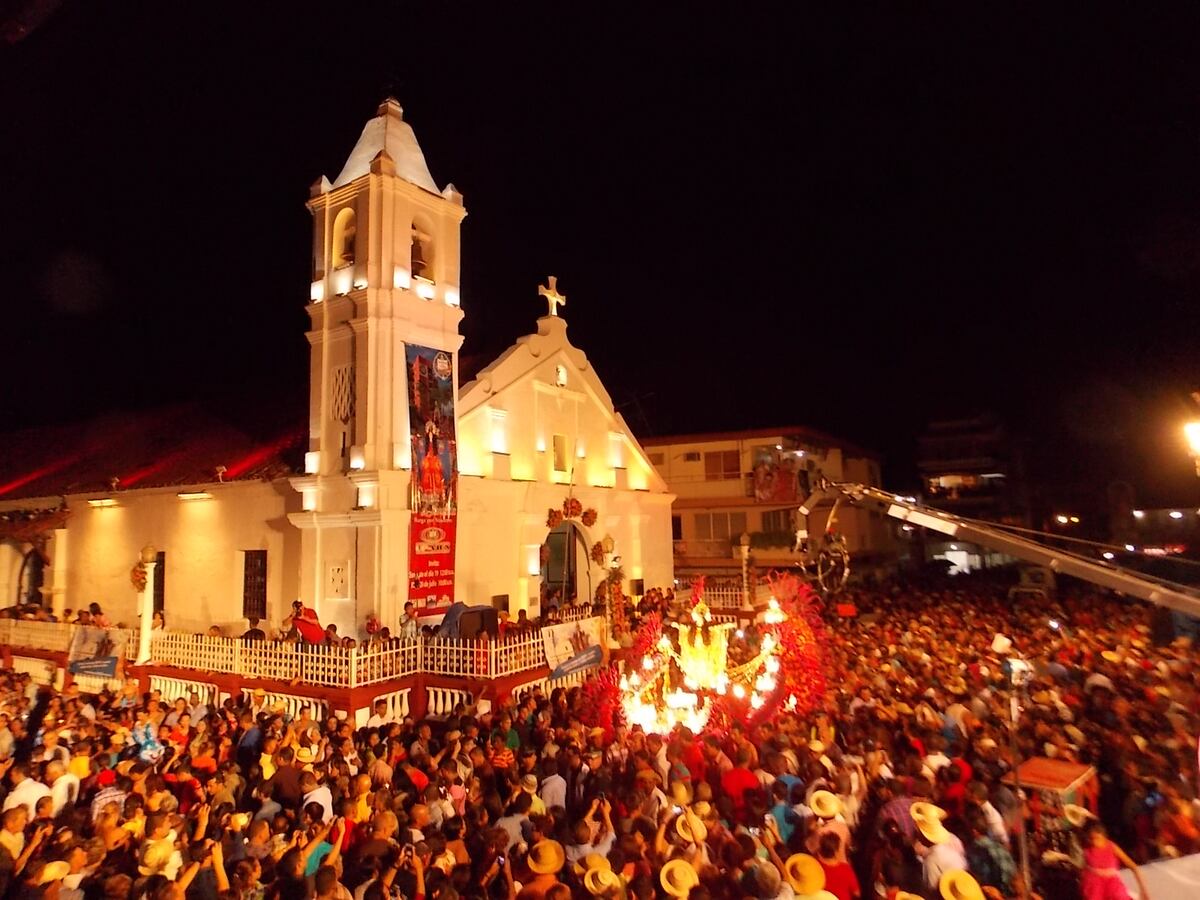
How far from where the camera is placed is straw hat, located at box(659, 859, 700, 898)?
211 inches

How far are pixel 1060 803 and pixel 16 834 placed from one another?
9031 millimetres

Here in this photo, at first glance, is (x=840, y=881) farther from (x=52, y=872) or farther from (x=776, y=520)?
(x=776, y=520)

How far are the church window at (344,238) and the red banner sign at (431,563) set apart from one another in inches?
263

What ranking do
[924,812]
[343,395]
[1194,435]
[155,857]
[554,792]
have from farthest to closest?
[343,395], [1194,435], [554,792], [924,812], [155,857]

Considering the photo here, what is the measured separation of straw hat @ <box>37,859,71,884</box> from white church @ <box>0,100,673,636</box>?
34.9 feet

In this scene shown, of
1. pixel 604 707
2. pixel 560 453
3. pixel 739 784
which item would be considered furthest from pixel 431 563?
pixel 739 784

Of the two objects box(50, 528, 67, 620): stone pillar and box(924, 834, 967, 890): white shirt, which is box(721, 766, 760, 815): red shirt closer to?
box(924, 834, 967, 890): white shirt

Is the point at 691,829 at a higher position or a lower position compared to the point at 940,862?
higher

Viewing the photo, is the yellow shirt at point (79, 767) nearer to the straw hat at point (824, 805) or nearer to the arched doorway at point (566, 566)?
the straw hat at point (824, 805)

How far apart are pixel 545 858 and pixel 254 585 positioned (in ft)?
52.5

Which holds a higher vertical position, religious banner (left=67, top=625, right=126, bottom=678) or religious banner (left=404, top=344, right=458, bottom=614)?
religious banner (left=404, top=344, right=458, bottom=614)

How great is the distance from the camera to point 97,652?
50.7 feet

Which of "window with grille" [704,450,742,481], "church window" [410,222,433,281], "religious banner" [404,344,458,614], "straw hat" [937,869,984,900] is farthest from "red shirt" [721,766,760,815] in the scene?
"window with grille" [704,450,742,481]

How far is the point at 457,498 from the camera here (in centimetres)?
1786
